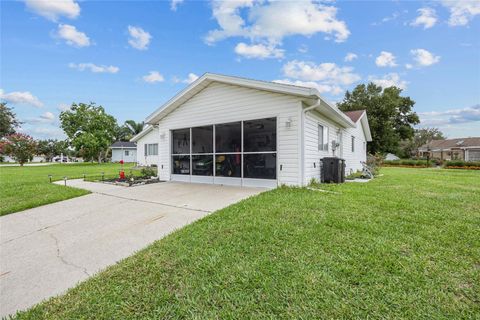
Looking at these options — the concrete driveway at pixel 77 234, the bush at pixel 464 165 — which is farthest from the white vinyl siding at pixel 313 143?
the bush at pixel 464 165

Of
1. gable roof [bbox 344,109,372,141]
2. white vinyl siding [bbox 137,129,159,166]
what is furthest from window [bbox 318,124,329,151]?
white vinyl siding [bbox 137,129,159,166]

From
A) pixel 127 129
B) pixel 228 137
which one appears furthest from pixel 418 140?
pixel 127 129

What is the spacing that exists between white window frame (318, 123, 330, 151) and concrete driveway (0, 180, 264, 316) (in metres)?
3.93

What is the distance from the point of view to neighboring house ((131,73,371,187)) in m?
6.69

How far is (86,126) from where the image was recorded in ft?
92.5

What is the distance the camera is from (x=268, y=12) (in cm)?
874

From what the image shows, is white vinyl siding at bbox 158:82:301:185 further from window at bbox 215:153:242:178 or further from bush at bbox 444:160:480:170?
bush at bbox 444:160:480:170

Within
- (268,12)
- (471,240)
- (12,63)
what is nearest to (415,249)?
(471,240)

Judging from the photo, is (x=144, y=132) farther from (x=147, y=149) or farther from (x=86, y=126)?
(x=86, y=126)

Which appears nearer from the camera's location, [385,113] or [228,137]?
[228,137]

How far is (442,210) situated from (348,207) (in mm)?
1770

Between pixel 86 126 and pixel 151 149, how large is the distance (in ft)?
42.2

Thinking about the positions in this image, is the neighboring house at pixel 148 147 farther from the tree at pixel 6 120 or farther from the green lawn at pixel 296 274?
the tree at pixel 6 120

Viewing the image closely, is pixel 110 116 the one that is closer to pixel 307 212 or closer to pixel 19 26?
pixel 19 26
